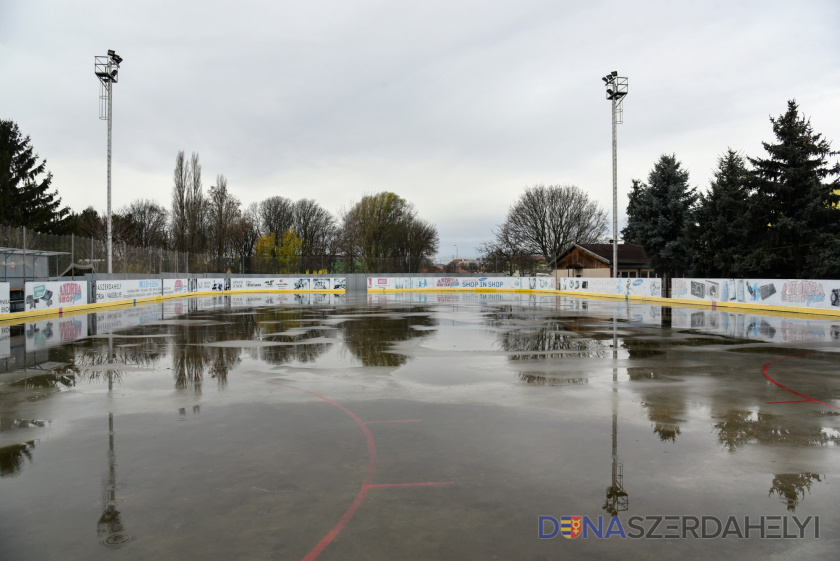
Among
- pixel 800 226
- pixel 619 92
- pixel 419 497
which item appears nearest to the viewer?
pixel 419 497

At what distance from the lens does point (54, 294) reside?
25.6m

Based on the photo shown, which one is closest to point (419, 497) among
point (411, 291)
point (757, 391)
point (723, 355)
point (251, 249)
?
point (757, 391)

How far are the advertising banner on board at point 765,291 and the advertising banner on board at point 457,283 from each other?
76.4 feet

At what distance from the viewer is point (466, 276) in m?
60.6

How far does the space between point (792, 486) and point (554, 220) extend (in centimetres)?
6919

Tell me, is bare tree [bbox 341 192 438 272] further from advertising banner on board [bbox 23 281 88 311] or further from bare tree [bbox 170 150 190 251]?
advertising banner on board [bbox 23 281 88 311]

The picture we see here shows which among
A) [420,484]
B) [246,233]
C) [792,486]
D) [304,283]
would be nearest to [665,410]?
→ [792,486]

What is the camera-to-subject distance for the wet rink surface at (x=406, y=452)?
4125 millimetres

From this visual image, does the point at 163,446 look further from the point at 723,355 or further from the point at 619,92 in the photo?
the point at 619,92

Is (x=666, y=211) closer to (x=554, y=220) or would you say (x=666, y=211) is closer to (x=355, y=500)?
(x=554, y=220)

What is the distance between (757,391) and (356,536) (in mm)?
8099

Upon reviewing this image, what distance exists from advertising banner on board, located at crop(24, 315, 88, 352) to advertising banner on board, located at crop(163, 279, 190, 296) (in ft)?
60.2

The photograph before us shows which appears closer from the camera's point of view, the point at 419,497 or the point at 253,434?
the point at 419,497

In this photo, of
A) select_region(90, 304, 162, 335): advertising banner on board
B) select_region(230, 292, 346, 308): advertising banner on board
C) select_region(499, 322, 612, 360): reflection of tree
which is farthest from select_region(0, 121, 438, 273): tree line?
select_region(499, 322, 612, 360): reflection of tree
